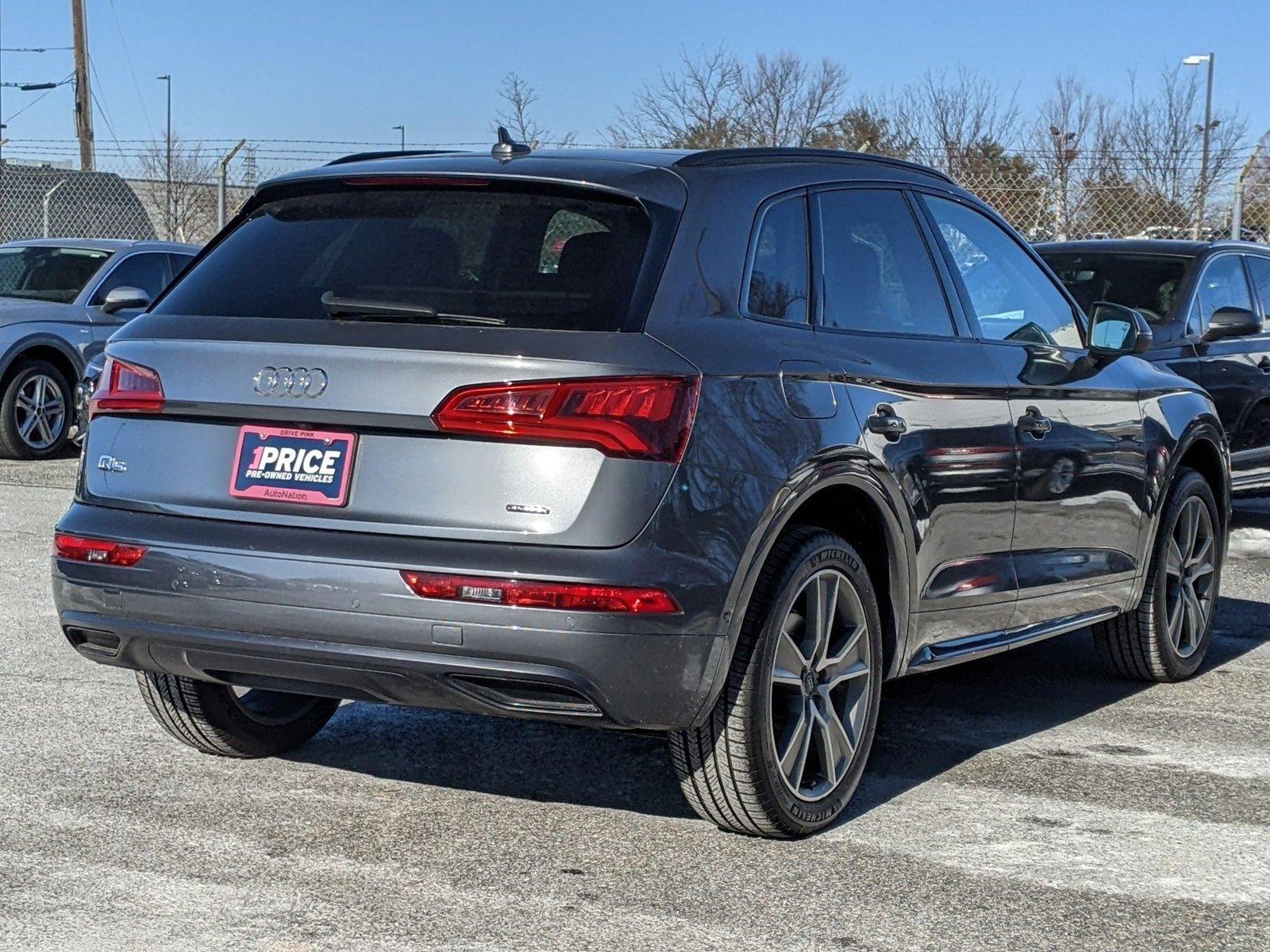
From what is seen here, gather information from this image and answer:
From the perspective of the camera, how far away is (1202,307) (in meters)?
9.84

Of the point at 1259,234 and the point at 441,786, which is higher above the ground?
the point at 1259,234

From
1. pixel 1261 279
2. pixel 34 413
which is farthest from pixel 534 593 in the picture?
pixel 34 413

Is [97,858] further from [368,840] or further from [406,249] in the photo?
[406,249]

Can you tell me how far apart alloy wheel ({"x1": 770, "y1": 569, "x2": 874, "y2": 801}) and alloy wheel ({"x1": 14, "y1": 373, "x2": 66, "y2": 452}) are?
10440 mm

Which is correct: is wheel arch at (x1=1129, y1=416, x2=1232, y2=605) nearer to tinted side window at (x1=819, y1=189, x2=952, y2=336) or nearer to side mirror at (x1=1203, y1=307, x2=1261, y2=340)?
tinted side window at (x1=819, y1=189, x2=952, y2=336)

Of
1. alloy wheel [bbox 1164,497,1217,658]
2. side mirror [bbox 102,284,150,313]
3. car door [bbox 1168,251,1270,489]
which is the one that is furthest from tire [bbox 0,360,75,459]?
alloy wheel [bbox 1164,497,1217,658]

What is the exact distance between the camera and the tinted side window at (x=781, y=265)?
176 inches

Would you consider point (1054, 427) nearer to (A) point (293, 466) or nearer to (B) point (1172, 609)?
(B) point (1172, 609)

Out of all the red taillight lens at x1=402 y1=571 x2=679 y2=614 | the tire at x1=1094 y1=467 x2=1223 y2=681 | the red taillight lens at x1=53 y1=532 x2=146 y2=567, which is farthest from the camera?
the tire at x1=1094 y1=467 x2=1223 y2=681

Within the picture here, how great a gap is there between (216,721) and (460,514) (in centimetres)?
152

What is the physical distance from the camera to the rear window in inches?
161

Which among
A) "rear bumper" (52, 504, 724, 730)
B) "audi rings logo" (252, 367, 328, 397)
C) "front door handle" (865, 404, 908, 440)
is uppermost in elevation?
"audi rings logo" (252, 367, 328, 397)

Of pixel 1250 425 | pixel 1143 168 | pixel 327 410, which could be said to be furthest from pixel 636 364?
pixel 1143 168

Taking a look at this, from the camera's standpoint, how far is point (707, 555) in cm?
400
